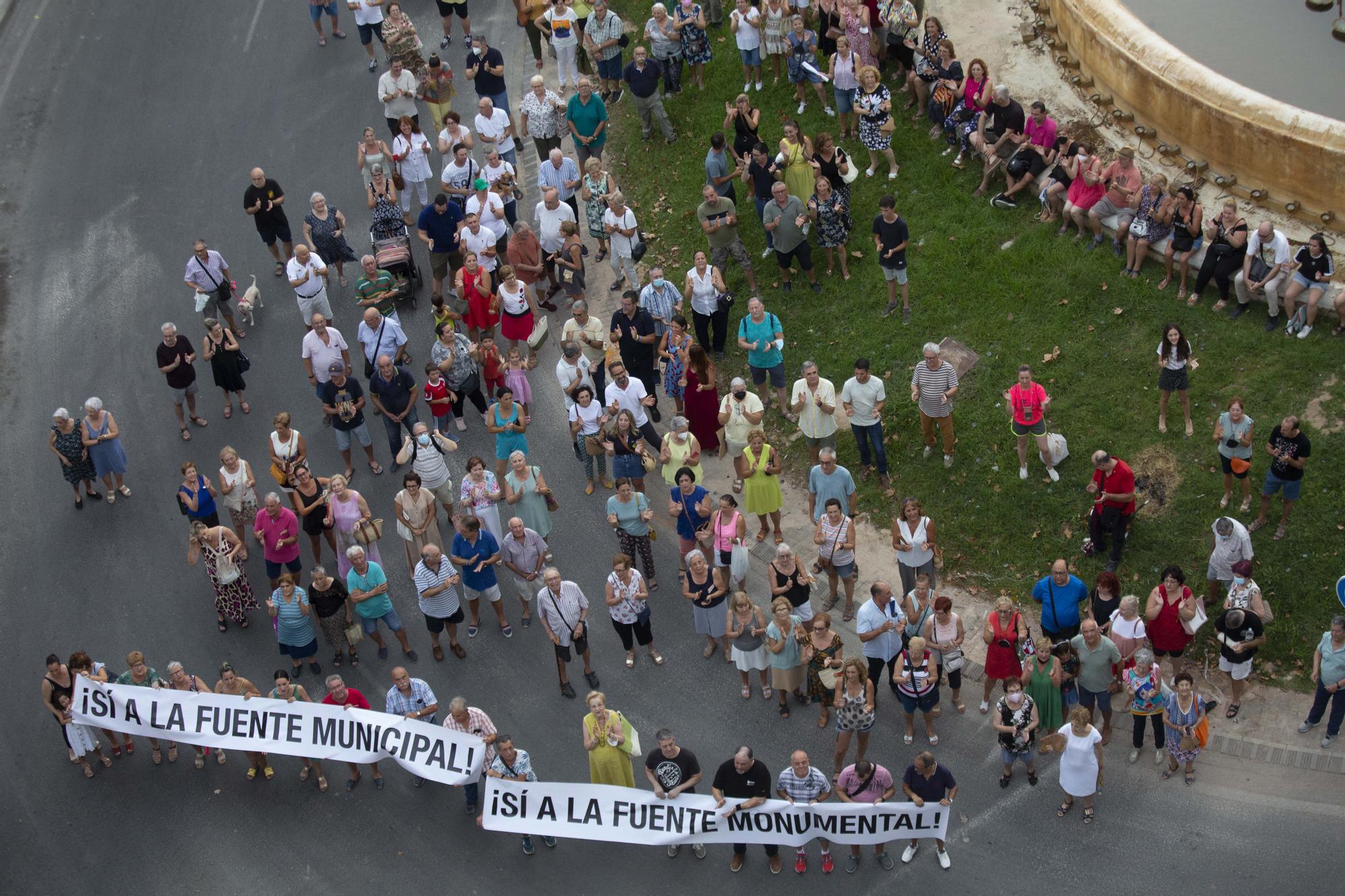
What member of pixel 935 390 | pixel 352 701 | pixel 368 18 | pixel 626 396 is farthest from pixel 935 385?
pixel 368 18

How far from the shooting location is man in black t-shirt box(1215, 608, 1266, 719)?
14.5 m

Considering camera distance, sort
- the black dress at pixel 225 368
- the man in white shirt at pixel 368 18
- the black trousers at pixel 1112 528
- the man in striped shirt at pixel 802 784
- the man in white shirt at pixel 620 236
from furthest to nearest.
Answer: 1. the man in white shirt at pixel 368 18
2. the man in white shirt at pixel 620 236
3. the black dress at pixel 225 368
4. the black trousers at pixel 1112 528
5. the man in striped shirt at pixel 802 784

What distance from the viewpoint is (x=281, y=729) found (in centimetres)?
1530

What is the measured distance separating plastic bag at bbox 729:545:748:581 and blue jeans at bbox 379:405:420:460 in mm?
4767

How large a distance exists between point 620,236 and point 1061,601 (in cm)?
847

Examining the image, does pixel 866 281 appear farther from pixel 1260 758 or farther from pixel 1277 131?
pixel 1260 758

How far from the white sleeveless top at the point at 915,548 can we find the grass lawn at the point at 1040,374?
100 centimetres

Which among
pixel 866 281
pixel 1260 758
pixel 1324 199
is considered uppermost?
pixel 1324 199

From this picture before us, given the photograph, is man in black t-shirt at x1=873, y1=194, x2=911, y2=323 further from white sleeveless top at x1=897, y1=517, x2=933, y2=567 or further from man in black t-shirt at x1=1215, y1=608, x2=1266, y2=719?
man in black t-shirt at x1=1215, y1=608, x2=1266, y2=719

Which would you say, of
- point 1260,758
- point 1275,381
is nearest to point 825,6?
point 1275,381

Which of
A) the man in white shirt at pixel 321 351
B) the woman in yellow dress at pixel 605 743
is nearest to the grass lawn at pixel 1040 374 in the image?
the woman in yellow dress at pixel 605 743

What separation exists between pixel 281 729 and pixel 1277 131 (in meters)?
13.4

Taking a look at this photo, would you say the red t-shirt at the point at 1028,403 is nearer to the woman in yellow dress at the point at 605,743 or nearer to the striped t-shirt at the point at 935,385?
the striped t-shirt at the point at 935,385

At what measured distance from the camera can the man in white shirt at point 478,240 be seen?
20.2 m
